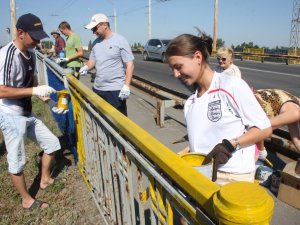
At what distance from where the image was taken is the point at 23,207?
3809 mm

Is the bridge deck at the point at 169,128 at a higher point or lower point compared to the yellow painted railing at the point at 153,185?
lower

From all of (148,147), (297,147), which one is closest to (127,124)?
(148,147)

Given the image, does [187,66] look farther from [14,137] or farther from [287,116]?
[287,116]

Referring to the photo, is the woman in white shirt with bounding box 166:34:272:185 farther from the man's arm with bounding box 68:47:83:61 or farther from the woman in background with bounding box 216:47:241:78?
the man's arm with bounding box 68:47:83:61

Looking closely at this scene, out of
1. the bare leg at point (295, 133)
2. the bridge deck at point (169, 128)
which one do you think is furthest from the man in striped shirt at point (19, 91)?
the bare leg at point (295, 133)

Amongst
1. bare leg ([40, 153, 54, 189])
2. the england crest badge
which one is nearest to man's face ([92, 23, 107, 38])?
bare leg ([40, 153, 54, 189])

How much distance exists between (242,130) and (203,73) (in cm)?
44

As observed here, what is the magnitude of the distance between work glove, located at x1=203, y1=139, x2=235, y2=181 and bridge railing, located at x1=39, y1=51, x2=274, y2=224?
0.34m

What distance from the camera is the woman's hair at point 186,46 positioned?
204 centimetres

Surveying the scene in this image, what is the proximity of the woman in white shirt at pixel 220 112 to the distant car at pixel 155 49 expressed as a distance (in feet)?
75.8

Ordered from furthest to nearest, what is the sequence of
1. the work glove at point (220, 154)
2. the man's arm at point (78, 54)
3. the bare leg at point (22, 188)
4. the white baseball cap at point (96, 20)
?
the man's arm at point (78, 54) → the white baseball cap at point (96, 20) → the bare leg at point (22, 188) → the work glove at point (220, 154)

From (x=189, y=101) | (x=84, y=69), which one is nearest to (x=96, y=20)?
(x=84, y=69)

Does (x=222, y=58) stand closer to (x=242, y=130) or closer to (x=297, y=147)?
(x=297, y=147)

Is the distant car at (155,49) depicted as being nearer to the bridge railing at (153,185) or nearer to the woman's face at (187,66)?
the bridge railing at (153,185)
